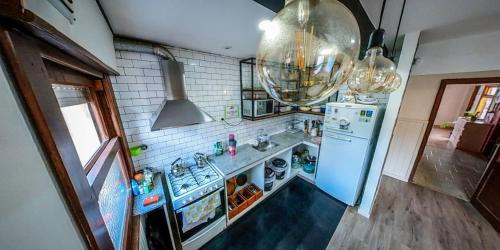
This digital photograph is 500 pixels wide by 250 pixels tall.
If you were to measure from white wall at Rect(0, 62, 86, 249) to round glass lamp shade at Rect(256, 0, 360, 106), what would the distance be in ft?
2.03

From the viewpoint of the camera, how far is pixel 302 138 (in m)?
2.55

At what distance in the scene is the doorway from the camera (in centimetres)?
234

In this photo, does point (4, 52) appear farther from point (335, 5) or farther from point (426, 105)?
point (426, 105)

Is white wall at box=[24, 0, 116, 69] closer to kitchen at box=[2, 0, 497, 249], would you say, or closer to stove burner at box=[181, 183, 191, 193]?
kitchen at box=[2, 0, 497, 249]

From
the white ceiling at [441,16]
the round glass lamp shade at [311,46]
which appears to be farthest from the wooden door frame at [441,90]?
the round glass lamp shade at [311,46]

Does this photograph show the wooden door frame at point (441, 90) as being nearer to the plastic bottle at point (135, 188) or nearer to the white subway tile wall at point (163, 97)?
the white subway tile wall at point (163, 97)

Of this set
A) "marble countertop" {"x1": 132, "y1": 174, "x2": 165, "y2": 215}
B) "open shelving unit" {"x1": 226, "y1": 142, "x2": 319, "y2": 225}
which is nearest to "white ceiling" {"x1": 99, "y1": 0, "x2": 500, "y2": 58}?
"marble countertop" {"x1": 132, "y1": 174, "x2": 165, "y2": 215}

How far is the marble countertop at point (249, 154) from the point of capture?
67.7 inches

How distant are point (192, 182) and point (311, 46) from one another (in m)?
1.56

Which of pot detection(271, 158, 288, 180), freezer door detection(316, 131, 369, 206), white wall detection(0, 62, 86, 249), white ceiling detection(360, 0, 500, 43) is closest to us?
white wall detection(0, 62, 86, 249)

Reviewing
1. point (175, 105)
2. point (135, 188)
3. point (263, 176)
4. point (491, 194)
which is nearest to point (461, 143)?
point (491, 194)

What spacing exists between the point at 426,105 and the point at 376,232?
83.1 inches

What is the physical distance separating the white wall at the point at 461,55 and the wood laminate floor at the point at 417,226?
1.83 metres

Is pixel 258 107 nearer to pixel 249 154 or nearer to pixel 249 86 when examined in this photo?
pixel 249 86
